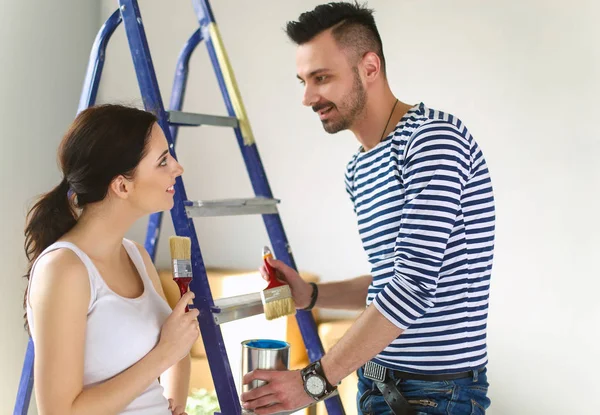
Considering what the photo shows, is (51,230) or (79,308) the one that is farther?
(51,230)

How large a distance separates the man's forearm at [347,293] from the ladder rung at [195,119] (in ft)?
1.88

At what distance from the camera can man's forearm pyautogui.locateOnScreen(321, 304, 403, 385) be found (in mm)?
Result: 1496

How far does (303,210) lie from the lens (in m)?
3.16

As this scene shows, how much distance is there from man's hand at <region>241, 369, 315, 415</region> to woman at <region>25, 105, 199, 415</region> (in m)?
0.19

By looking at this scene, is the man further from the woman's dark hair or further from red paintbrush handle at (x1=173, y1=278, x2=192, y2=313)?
the woman's dark hair

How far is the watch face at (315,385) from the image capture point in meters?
1.53

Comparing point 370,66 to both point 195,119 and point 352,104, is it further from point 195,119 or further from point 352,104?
point 195,119

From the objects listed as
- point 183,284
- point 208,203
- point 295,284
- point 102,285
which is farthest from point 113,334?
point 295,284

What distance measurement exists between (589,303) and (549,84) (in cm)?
82

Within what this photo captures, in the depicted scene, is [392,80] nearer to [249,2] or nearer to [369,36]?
[249,2]

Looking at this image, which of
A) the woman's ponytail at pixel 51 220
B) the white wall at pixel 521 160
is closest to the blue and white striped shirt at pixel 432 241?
the woman's ponytail at pixel 51 220

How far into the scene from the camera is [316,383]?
1.54 meters

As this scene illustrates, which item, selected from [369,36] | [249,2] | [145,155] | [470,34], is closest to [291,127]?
[249,2]

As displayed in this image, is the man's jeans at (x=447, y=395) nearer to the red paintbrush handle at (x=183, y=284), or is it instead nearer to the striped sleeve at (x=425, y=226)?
the striped sleeve at (x=425, y=226)
